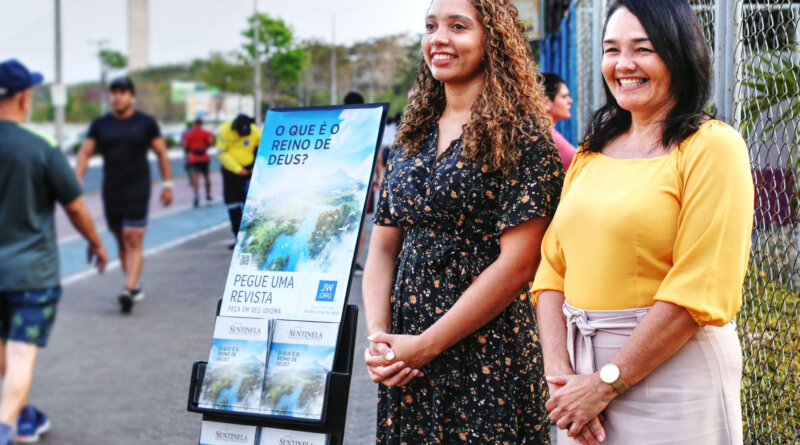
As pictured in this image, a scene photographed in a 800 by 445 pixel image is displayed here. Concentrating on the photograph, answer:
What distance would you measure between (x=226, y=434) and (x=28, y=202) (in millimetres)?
2059

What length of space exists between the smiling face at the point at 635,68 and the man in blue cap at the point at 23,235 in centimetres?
319

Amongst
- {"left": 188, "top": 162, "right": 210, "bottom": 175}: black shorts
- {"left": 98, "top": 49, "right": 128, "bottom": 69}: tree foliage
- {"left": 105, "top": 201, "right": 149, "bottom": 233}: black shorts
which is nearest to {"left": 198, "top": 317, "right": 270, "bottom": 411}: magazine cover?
{"left": 105, "top": 201, "right": 149, "bottom": 233}: black shorts

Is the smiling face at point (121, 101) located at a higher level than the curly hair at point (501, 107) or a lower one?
higher

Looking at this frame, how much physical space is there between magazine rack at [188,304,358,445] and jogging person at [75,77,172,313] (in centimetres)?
508

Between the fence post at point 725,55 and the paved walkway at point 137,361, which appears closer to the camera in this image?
the fence post at point 725,55

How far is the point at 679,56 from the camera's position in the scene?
1713mm

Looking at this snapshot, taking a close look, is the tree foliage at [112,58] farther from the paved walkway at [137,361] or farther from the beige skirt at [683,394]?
the beige skirt at [683,394]

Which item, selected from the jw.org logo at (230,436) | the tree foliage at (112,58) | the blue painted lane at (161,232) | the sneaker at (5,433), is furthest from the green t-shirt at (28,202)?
the tree foliage at (112,58)

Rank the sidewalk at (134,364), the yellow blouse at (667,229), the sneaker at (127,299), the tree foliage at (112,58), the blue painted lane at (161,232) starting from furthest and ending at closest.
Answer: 1. the tree foliage at (112,58)
2. the blue painted lane at (161,232)
3. the sneaker at (127,299)
4. the sidewalk at (134,364)
5. the yellow blouse at (667,229)

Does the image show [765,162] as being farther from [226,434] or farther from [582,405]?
[226,434]

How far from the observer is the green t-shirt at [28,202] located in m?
3.98

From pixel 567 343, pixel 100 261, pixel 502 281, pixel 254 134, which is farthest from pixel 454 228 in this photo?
pixel 254 134

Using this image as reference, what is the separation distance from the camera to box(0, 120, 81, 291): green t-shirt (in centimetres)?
398

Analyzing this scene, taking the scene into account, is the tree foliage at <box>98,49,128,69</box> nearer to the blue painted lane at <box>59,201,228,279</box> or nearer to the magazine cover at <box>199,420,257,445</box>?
the blue painted lane at <box>59,201,228,279</box>
